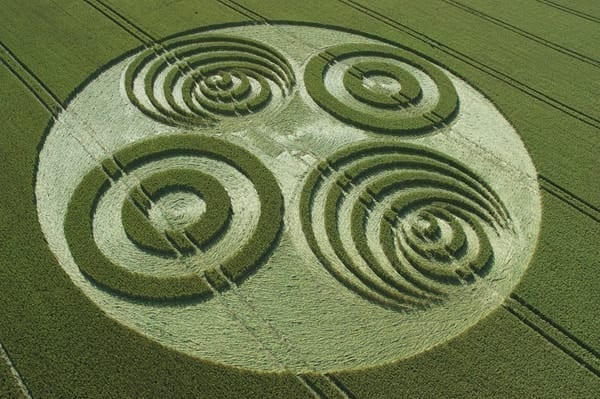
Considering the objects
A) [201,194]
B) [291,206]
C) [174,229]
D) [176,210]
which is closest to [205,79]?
[201,194]

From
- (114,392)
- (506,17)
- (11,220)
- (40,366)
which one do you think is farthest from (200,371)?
(506,17)

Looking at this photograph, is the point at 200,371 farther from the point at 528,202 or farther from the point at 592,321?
the point at 528,202

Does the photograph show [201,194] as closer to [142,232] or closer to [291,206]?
[142,232]

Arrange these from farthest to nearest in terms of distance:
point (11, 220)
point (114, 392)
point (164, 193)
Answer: point (164, 193) < point (11, 220) < point (114, 392)

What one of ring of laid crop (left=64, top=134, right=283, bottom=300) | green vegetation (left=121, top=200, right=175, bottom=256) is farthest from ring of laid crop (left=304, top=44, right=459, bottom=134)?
green vegetation (left=121, top=200, right=175, bottom=256)

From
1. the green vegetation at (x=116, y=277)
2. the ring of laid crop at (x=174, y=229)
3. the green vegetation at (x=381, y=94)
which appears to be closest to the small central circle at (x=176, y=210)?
the ring of laid crop at (x=174, y=229)

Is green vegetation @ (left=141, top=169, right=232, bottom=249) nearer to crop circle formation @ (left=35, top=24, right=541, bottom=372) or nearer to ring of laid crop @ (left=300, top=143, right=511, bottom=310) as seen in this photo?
crop circle formation @ (left=35, top=24, right=541, bottom=372)

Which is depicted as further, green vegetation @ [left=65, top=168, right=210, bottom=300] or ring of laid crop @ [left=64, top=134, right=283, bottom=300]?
ring of laid crop @ [left=64, top=134, right=283, bottom=300]
